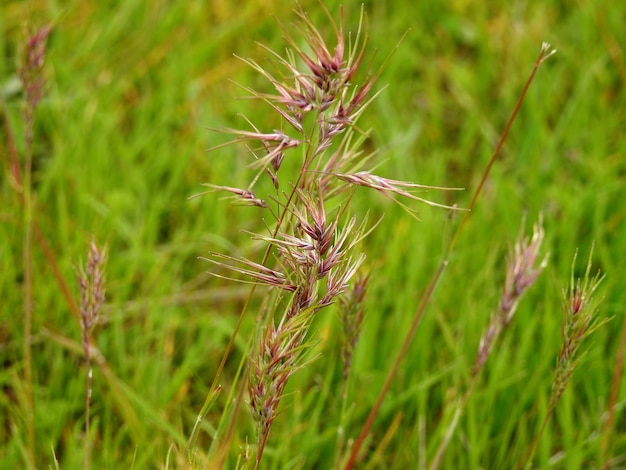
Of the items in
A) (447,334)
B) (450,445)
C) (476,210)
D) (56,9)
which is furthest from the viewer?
(56,9)

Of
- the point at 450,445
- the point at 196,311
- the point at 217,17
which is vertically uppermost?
the point at 217,17

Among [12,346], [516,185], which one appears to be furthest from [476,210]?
[12,346]

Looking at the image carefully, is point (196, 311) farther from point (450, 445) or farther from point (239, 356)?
point (450, 445)

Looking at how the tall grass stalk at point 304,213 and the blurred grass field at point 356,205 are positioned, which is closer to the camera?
the tall grass stalk at point 304,213

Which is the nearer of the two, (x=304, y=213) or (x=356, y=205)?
(x=304, y=213)

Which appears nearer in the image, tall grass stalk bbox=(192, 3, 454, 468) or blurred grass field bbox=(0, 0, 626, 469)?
tall grass stalk bbox=(192, 3, 454, 468)

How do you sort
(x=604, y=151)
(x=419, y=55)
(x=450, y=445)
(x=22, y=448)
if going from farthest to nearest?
(x=419, y=55)
(x=604, y=151)
(x=450, y=445)
(x=22, y=448)

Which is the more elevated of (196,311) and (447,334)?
(196,311)

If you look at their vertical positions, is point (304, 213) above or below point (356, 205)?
above
